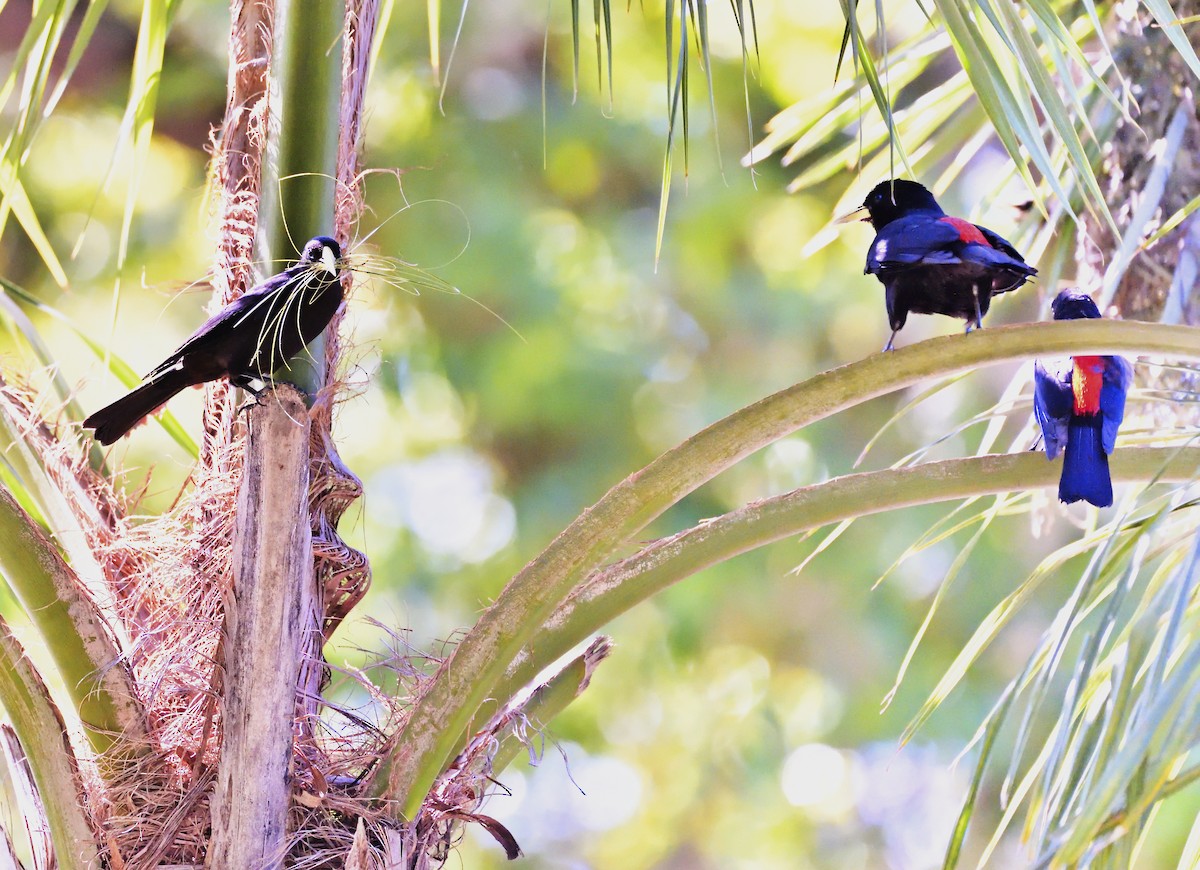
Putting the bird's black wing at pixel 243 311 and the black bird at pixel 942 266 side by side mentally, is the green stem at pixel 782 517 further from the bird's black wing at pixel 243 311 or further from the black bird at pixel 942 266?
the bird's black wing at pixel 243 311

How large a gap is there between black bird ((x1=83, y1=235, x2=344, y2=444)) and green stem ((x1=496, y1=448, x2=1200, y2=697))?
54 centimetres

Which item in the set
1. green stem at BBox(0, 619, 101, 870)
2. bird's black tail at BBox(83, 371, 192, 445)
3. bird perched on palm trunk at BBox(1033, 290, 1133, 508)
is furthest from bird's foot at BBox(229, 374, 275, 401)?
bird perched on palm trunk at BBox(1033, 290, 1133, 508)

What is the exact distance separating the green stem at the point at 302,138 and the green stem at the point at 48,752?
523mm

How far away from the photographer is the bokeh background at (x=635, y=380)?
18.3 ft

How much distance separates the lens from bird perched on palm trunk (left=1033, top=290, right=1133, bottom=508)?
1943 mm

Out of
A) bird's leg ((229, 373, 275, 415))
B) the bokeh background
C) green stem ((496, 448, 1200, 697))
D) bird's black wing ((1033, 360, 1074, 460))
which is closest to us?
green stem ((496, 448, 1200, 697))

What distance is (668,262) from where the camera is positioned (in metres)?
5.95

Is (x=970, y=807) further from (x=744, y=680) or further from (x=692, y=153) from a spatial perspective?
(x=692, y=153)

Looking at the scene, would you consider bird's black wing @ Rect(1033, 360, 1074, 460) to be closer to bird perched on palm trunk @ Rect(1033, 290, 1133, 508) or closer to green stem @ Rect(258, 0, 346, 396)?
bird perched on palm trunk @ Rect(1033, 290, 1133, 508)

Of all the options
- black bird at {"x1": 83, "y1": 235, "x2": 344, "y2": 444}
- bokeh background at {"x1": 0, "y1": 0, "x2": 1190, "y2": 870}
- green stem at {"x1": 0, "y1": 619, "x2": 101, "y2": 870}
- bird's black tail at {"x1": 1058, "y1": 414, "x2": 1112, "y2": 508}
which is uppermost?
bokeh background at {"x1": 0, "y1": 0, "x2": 1190, "y2": 870}

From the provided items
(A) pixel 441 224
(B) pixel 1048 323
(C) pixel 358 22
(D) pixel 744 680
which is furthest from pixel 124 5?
(B) pixel 1048 323

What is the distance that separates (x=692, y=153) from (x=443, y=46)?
1.27 m

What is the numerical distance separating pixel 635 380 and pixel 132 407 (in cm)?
372

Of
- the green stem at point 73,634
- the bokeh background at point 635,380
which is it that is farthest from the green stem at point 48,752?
the bokeh background at point 635,380
